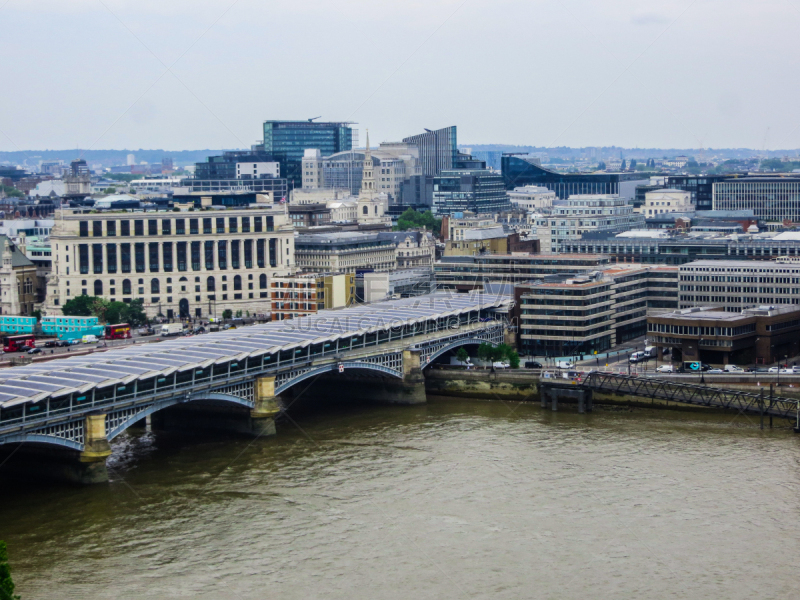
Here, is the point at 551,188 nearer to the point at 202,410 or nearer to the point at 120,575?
the point at 202,410

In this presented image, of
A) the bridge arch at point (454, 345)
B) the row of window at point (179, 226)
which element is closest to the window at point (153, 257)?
the row of window at point (179, 226)

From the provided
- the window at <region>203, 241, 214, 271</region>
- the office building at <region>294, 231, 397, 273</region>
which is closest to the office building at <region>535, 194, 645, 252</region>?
the office building at <region>294, 231, 397, 273</region>

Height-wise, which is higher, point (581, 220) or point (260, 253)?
point (581, 220)

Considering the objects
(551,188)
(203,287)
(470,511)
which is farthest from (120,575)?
(551,188)

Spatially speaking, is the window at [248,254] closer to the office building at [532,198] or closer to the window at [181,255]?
the window at [181,255]

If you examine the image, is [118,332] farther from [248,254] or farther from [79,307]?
[248,254]

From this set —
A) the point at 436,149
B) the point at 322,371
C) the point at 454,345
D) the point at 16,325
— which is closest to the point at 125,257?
the point at 16,325

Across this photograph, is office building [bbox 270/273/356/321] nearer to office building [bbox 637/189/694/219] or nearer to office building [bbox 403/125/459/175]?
office building [bbox 637/189/694/219]
